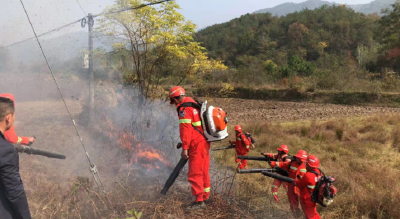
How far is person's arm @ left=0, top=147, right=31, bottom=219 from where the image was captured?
221 centimetres

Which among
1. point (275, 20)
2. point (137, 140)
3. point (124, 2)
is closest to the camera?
point (137, 140)

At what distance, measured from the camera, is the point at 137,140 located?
22.0 feet

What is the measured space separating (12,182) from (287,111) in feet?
55.1

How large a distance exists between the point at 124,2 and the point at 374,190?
781 cm

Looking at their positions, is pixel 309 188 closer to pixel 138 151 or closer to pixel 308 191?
pixel 308 191

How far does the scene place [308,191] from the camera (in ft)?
12.0

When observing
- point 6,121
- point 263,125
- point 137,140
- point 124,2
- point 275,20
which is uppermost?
point 275,20

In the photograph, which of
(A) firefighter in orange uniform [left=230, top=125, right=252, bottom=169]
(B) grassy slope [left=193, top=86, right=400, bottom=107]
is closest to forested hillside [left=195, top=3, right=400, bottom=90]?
(B) grassy slope [left=193, top=86, right=400, bottom=107]

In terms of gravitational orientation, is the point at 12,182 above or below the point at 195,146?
above

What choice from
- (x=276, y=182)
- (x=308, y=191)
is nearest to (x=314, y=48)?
(x=276, y=182)

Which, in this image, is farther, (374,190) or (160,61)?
(160,61)

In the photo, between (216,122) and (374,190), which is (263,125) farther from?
(216,122)

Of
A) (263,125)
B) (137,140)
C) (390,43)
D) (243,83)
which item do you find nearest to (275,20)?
(390,43)

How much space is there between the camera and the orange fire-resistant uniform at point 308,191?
3.56m
